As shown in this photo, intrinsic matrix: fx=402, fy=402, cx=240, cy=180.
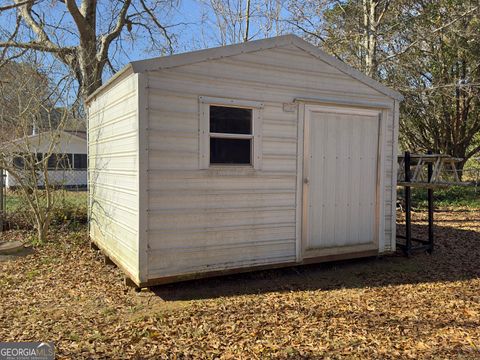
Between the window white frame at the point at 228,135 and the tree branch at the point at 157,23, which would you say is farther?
the tree branch at the point at 157,23

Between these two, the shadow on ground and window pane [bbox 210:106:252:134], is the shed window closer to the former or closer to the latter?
window pane [bbox 210:106:252:134]

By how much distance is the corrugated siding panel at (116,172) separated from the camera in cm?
471

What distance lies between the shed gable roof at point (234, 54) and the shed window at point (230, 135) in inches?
25.1

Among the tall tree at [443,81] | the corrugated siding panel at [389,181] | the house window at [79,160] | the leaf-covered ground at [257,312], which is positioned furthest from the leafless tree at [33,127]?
the house window at [79,160]

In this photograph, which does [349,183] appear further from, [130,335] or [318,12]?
[318,12]

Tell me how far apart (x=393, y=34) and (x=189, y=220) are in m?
10.8

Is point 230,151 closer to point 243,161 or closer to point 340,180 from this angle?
point 243,161

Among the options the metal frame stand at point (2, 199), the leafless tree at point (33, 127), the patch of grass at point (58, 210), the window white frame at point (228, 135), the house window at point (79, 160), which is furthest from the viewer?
the house window at point (79, 160)

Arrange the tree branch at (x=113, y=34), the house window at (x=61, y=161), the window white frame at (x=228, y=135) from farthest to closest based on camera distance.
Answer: the tree branch at (x=113, y=34) → the house window at (x=61, y=161) → the window white frame at (x=228, y=135)

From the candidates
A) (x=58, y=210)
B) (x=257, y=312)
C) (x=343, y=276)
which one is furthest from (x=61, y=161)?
A: (x=343, y=276)

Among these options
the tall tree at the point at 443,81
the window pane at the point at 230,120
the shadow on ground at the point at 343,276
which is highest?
the tall tree at the point at 443,81

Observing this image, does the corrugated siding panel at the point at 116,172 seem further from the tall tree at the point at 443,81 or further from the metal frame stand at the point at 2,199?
the tall tree at the point at 443,81

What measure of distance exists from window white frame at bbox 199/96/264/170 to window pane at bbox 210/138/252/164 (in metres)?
0.05

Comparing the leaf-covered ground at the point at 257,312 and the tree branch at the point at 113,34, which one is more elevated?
the tree branch at the point at 113,34
